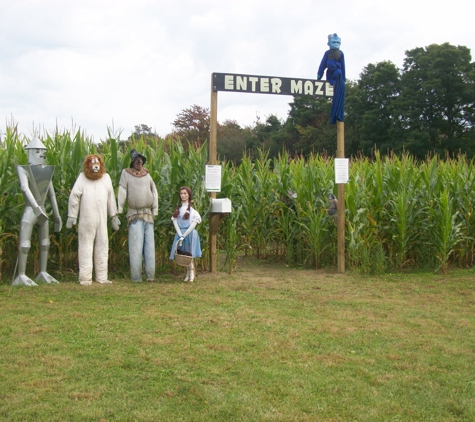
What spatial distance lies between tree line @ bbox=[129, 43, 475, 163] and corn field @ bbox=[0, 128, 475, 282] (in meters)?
19.3

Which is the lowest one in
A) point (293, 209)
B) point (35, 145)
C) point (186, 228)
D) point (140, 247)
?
point (140, 247)

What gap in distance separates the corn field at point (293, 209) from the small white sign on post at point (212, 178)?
1.19 ft

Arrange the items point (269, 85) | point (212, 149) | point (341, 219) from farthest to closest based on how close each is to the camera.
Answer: point (341, 219)
point (269, 85)
point (212, 149)

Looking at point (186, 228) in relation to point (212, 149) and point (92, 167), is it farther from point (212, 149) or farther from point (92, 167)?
point (92, 167)

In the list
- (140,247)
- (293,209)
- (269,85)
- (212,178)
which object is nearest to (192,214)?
(212,178)

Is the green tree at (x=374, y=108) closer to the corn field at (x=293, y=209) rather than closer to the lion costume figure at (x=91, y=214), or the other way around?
the corn field at (x=293, y=209)

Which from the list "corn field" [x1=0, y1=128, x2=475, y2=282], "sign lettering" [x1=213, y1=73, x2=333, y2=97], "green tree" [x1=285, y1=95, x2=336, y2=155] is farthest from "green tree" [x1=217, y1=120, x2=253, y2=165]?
"sign lettering" [x1=213, y1=73, x2=333, y2=97]

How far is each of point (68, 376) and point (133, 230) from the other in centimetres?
431

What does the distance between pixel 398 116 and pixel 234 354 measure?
1261 inches

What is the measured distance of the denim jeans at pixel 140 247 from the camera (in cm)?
859

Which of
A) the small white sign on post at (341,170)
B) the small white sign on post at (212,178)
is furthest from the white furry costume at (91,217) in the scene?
the small white sign on post at (341,170)

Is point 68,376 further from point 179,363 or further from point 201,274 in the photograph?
point 201,274

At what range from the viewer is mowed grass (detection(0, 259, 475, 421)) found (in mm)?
3863

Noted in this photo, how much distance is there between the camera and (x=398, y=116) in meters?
34.7
